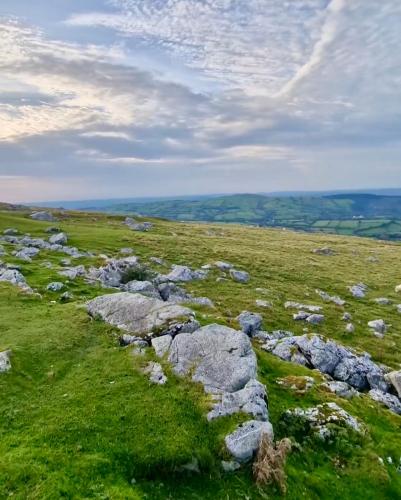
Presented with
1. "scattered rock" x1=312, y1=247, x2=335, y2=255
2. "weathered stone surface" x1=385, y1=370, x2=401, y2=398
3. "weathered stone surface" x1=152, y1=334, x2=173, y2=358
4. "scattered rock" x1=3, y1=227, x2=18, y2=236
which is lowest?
"scattered rock" x1=312, y1=247, x2=335, y2=255

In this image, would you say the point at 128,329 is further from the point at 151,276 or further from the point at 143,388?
the point at 151,276

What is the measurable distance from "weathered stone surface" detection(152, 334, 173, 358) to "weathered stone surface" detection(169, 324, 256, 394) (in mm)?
524

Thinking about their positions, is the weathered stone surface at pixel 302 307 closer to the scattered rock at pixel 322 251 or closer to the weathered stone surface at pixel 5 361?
the weathered stone surface at pixel 5 361

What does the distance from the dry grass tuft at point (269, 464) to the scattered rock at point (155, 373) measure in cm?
790

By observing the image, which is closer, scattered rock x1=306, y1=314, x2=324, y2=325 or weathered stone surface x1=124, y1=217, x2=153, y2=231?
scattered rock x1=306, y1=314, x2=324, y2=325

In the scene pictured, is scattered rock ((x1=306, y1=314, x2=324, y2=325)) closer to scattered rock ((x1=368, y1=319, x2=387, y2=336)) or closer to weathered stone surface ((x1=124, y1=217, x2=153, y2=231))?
scattered rock ((x1=368, y1=319, x2=387, y2=336))

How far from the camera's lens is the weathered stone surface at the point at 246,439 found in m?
23.8

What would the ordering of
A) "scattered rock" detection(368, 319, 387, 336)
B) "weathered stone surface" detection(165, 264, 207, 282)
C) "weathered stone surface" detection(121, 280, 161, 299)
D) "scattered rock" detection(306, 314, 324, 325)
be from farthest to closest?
"weathered stone surface" detection(165, 264, 207, 282), "scattered rock" detection(368, 319, 387, 336), "scattered rock" detection(306, 314, 324, 325), "weathered stone surface" detection(121, 280, 161, 299)

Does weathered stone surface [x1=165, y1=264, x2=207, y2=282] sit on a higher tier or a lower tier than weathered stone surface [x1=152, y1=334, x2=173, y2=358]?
lower

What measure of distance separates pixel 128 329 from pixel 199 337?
6948 mm

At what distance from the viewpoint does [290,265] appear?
102 metres

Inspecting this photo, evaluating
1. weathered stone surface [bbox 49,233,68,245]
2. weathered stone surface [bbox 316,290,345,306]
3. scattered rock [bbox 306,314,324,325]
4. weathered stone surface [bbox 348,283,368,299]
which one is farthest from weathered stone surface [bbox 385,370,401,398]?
weathered stone surface [bbox 49,233,68,245]

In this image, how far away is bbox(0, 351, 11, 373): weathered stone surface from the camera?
Answer: 29.5m

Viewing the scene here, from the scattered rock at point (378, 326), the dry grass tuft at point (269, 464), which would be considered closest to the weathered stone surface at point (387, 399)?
the dry grass tuft at point (269, 464)
